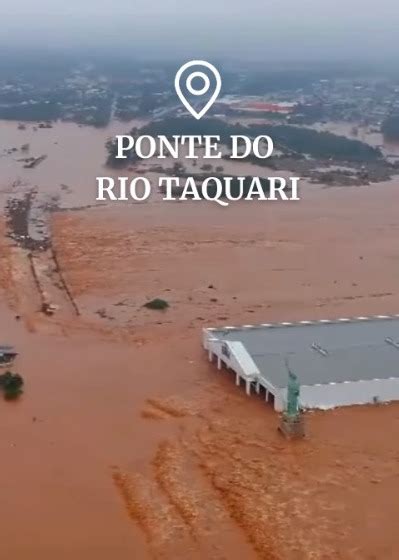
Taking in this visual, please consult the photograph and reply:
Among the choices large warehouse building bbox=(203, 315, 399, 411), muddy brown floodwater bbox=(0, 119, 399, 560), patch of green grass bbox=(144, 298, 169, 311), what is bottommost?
muddy brown floodwater bbox=(0, 119, 399, 560)

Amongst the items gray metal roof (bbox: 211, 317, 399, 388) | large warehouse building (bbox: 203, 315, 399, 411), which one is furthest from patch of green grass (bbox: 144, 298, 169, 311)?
gray metal roof (bbox: 211, 317, 399, 388)

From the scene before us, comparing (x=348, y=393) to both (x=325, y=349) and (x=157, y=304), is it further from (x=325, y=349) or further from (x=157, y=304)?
(x=157, y=304)

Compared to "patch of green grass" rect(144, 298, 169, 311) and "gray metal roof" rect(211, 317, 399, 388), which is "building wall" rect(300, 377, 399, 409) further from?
"patch of green grass" rect(144, 298, 169, 311)

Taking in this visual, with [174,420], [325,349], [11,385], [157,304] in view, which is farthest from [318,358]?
[11,385]

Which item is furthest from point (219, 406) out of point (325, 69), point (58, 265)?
point (325, 69)

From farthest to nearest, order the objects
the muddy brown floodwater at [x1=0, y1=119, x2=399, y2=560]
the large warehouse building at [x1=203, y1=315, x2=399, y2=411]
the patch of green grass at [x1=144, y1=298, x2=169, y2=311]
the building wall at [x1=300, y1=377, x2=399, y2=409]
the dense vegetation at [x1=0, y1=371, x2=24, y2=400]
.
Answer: the patch of green grass at [x1=144, y1=298, x2=169, y2=311] < the dense vegetation at [x1=0, y1=371, x2=24, y2=400] < the large warehouse building at [x1=203, y1=315, x2=399, y2=411] < the building wall at [x1=300, y1=377, x2=399, y2=409] < the muddy brown floodwater at [x1=0, y1=119, x2=399, y2=560]

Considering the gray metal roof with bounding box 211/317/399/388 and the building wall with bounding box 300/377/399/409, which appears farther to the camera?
the gray metal roof with bounding box 211/317/399/388

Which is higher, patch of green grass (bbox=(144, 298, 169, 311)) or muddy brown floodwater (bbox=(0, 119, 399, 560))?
patch of green grass (bbox=(144, 298, 169, 311))

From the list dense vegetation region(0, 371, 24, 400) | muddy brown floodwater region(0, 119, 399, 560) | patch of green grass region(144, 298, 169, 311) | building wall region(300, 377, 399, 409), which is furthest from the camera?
patch of green grass region(144, 298, 169, 311)
